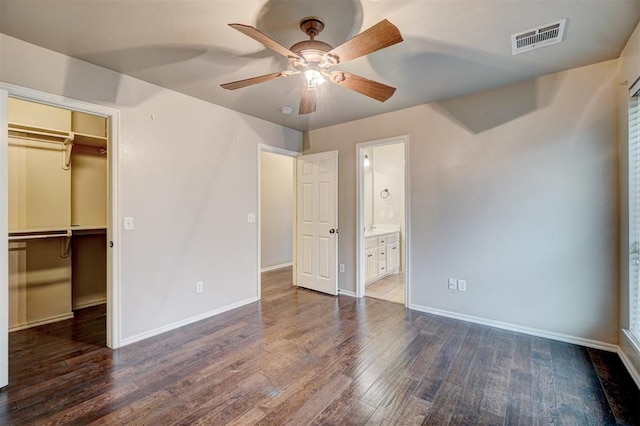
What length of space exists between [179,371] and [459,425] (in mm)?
2019

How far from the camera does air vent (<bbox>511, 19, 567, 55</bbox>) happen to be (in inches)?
80.0

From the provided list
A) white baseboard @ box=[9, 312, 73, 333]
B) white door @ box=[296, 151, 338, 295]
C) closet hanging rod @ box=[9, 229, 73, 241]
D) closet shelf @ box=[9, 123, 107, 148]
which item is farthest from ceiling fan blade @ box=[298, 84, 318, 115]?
white baseboard @ box=[9, 312, 73, 333]

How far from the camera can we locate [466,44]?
2236 mm

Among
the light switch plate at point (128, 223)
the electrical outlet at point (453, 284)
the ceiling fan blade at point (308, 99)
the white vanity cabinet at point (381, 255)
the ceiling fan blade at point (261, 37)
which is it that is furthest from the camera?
the white vanity cabinet at point (381, 255)

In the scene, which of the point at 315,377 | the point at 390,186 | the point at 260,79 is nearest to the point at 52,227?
the point at 260,79

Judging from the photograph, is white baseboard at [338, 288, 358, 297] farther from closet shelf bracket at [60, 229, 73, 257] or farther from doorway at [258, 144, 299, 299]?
closet shelf bracket at [60, 229, 73, 257]

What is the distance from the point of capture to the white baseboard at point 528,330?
8.51 feet

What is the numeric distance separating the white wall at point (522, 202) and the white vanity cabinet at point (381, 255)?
1.10m

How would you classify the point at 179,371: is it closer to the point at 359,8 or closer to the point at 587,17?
the point at 359,8

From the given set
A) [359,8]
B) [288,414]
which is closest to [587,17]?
[359,8]

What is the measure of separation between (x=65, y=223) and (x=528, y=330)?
17.0 feet

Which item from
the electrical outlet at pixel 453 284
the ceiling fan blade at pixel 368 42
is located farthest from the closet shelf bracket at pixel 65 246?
the electrical outlet at pixel 453 284

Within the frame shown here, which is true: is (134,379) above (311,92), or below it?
below

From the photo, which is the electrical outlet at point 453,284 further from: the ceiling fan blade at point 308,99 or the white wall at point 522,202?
the ceiling fan blade at point 308,99
